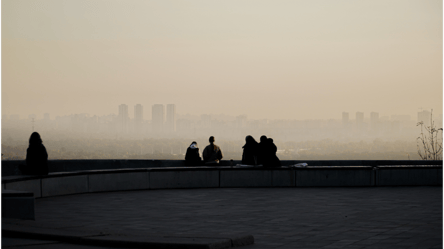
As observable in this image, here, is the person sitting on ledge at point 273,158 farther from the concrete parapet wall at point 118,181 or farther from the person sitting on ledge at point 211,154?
the concrete parapet wall at point 118,181

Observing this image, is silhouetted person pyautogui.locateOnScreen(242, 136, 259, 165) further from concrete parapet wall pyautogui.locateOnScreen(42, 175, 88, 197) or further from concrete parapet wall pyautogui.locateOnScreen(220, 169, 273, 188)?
concrete parapet wall pyautogui.locateOnScreen(42, 175, 88, 197)

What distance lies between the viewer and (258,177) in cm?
1669

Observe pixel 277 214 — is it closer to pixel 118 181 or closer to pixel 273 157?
pixel 118 181

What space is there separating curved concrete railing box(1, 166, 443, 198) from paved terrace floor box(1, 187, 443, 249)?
0.71 meters

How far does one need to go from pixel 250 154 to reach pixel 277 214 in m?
7.30

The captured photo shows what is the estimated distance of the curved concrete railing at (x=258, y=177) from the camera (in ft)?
51.0

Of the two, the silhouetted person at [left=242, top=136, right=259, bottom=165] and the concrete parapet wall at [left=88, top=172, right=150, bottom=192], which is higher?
the silhouetted person at [left=242, top=136, right=259, bottom=165]

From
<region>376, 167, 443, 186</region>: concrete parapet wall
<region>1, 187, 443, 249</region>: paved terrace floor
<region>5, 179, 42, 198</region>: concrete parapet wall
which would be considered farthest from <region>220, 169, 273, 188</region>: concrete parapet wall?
<region>5, 179, 42, 198</region>: concrete parapet wall

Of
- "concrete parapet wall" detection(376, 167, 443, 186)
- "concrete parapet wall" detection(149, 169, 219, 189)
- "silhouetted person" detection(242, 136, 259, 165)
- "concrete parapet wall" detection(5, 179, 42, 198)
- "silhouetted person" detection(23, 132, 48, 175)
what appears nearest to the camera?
"concrete parapet wall" detection(5, 179, 42, 198)

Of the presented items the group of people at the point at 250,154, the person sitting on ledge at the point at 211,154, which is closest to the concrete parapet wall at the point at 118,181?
the group of people at the point at 250,154

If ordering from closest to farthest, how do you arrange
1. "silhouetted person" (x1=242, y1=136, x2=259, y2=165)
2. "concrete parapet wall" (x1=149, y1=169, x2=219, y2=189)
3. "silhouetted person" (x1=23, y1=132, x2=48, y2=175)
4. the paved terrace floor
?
the paved terrace floor → "silhouetted person" (x1=23, y1=132, x2=48, y2=175) → "concrete parapet wall" (x1=149, y1=169, x2=219, y2=189) → "silhouetted person" (x1=242, y1=136, x2=259, y2=165)

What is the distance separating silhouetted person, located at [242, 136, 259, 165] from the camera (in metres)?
17.6

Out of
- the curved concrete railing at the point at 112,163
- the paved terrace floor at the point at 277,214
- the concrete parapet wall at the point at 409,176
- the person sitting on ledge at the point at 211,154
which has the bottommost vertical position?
the paved terrace floor at the point at 277,214

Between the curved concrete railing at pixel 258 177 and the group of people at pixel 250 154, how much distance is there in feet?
1.64
